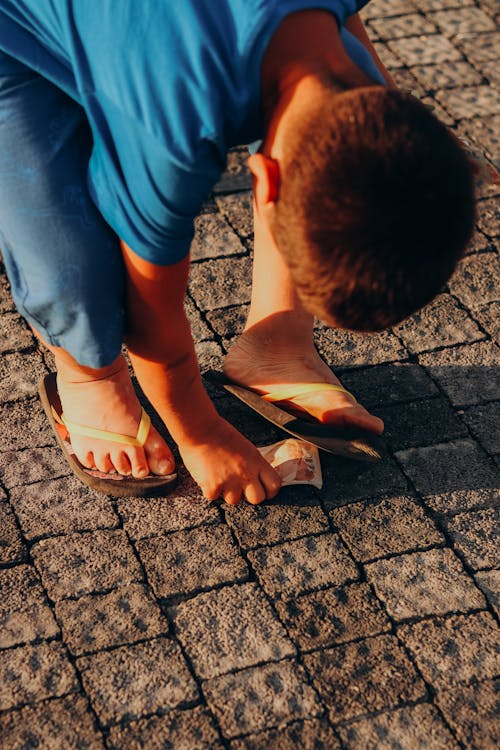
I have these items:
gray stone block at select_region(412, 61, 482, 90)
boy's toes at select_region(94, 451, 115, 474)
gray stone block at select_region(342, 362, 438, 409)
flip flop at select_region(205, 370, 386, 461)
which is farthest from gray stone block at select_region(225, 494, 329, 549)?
gray stone block at select_region(412, 61, 482, 90)

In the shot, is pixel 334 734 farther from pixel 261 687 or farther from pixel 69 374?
pixel 69 374

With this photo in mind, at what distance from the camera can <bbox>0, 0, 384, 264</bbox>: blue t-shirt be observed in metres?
2.09

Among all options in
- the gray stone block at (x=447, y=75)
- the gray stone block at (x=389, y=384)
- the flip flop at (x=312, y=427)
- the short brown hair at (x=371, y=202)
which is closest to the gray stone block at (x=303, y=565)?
the flip flop at (x=312, y=427)

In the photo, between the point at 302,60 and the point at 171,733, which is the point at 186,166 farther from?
the point at 171,733

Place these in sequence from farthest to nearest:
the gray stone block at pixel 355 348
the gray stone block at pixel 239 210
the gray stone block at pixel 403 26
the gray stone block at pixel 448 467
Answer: the gray stone block at pixel 403 26 → the gray stone block at pixel 239 210 → the gray stone block at pixel 355 348 → the gray stone block at pixel 448 467

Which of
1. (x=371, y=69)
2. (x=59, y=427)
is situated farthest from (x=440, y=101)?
(x=59, y=427)

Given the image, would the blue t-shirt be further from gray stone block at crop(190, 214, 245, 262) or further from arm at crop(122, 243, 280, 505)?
gray stone block at crop(190, 214, 245, 262)

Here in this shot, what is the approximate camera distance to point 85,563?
2.79 m

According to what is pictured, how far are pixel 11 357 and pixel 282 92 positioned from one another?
1686 millimetres

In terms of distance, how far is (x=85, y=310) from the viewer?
103 inches

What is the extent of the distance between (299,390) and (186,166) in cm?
120

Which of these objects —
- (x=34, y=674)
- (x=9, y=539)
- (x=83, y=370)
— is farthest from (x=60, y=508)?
(x=34, y=674)

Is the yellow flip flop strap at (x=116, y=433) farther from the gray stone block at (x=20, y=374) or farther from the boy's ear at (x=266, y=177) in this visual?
the boy's ear at (x=266, y=177)

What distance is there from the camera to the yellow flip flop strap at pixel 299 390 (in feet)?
10.5
